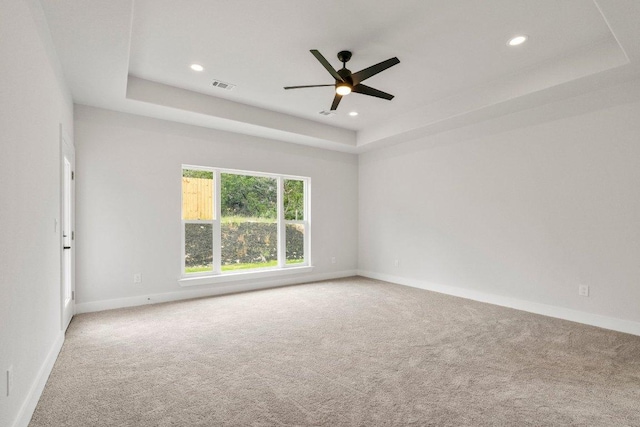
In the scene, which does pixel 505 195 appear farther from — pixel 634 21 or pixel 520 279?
pixel 634 21

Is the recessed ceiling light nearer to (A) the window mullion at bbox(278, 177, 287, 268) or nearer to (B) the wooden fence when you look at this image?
(A) the window mullion at bbox(278, 177, 287, 268)

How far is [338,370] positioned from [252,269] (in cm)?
331

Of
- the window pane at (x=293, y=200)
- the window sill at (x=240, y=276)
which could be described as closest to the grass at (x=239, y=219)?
the window pane at (x=293, y=200)

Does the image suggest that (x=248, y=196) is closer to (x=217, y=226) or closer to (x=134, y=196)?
(x=217, y=226)

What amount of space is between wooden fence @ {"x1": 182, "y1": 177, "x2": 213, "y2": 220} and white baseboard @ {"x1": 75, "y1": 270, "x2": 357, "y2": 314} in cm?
112

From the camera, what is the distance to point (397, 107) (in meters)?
4.93

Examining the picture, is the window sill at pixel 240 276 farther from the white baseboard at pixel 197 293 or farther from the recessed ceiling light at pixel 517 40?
the recessed ceiling light at pixel 517 40

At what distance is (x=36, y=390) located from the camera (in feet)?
6.79

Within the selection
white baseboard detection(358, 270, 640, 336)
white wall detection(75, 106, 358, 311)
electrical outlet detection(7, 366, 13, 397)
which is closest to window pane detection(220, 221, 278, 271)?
white wall detection(75, 106, 358, 311)

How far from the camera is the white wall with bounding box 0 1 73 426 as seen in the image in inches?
64.1

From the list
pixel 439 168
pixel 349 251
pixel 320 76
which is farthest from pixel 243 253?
pixel 439 168

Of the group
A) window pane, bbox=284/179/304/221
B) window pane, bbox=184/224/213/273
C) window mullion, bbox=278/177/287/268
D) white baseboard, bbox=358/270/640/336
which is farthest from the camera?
window pane, bbox=284/179/304/221

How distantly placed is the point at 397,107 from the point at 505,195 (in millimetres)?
1999

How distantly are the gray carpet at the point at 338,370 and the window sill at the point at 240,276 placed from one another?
762 mm
